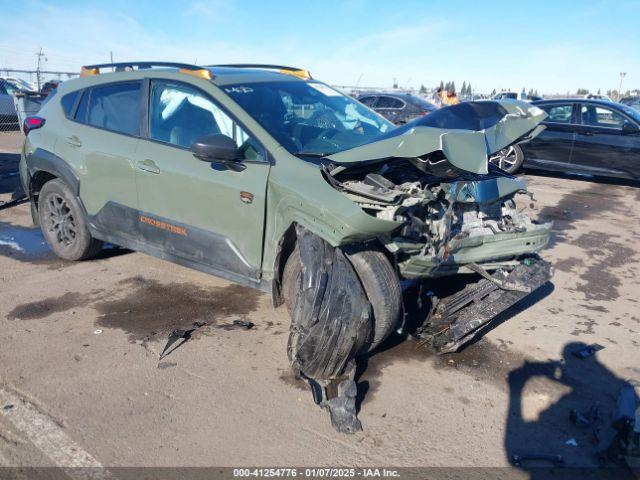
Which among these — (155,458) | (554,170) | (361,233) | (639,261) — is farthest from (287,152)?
(554,170)

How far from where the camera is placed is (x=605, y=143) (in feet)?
33.3

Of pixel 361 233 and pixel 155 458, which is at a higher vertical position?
pixel 361 233

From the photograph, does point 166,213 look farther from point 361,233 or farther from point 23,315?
point 361,233

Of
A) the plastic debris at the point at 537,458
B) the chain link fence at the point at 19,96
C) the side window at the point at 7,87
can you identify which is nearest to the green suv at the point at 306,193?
the plastic debris at the point at 537,458

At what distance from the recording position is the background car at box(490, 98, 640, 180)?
998cm

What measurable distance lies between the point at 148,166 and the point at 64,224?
160 cm

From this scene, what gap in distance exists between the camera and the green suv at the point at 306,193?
3.26 m

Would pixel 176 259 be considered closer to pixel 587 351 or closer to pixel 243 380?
pixel 243 380

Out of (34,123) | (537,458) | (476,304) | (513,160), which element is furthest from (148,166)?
(513,160)

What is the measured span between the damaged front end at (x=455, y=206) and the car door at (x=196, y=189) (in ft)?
2.18

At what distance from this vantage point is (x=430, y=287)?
456cm

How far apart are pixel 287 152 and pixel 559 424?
94.0 inches

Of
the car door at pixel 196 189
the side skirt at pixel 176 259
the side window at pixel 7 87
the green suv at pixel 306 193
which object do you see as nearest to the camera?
the green suv at pixel 306 193

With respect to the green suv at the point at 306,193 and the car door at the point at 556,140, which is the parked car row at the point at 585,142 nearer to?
the car door at the point at 556,140
